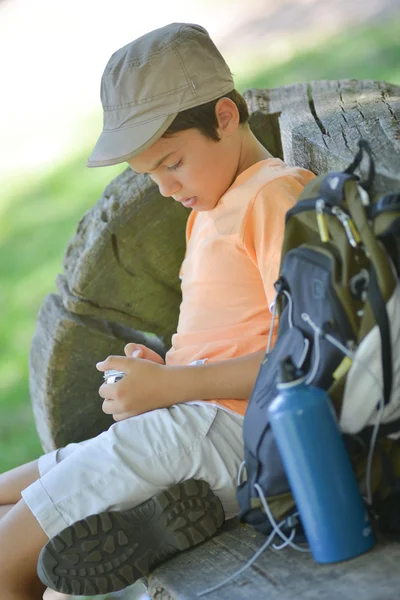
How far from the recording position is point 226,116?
8.04 ft

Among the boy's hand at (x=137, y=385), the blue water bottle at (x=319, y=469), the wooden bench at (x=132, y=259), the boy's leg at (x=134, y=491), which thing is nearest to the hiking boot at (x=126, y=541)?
the boy's leg at (x=134, y=491)

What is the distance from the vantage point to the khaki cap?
231 cm

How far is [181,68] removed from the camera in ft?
7.68

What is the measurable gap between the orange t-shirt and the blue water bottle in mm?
502

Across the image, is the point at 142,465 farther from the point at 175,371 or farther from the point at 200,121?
the point at 200,121

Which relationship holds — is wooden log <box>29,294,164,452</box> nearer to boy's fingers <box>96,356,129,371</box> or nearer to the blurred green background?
boy's fingers <box>96,356,129,371</box>

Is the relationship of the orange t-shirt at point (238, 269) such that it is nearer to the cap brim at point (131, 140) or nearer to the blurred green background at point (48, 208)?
the cap brim at point (131, 140)

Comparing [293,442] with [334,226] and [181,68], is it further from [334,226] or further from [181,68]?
[181,68]

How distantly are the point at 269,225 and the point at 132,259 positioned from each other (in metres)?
0.77

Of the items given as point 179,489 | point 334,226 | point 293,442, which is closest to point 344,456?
point 293,442

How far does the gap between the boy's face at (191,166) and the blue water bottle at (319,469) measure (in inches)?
30.3

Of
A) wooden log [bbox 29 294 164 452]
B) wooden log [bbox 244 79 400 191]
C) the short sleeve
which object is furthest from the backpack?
wooden log [bbox 29 294 164 452]

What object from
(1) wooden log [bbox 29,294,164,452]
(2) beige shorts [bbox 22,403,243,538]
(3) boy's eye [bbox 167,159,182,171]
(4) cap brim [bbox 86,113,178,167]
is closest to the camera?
(2) beige shorts [bbox 22,403,243,538]

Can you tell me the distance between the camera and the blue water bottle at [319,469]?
67.8 inches
